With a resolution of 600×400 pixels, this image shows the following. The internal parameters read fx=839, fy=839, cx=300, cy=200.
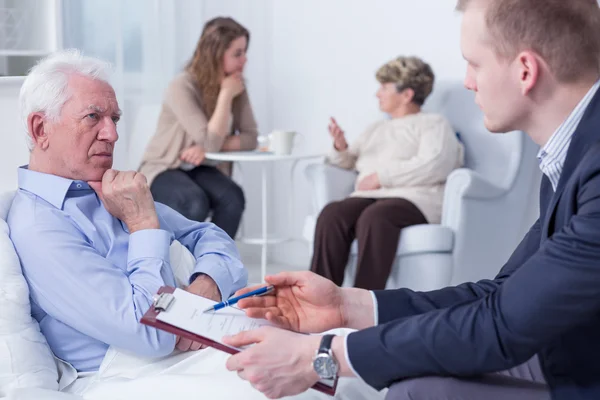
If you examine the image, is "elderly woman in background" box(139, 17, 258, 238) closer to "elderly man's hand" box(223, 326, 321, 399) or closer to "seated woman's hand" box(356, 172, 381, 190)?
"seated woman's hand" box(356, 172, 381, 190)

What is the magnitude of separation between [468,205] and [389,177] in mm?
375

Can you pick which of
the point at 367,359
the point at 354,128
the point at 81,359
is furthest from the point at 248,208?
the point at 367,359

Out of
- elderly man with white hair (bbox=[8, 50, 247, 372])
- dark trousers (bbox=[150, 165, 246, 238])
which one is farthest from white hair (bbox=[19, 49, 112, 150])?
dark trousers (bbox=[150, 165, 246, 238])

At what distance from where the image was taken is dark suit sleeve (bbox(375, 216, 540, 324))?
1.40 m

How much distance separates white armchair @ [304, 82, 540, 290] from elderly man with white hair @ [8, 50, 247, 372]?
167 cm

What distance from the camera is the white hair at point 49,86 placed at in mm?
1658

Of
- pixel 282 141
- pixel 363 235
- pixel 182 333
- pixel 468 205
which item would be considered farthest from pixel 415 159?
pixel 182 333

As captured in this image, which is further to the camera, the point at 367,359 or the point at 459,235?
the point at 459,235

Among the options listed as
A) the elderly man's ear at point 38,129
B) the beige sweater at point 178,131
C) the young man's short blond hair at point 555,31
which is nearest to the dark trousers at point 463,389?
the young man's short blond hair at point 555,31

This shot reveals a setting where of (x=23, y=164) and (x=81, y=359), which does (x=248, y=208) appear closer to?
(x=23, y=164)

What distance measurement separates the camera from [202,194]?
12.2 ft

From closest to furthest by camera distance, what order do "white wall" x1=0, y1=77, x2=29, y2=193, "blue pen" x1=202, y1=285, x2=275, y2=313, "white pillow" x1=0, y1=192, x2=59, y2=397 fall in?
"blue pen" x1=202, y1=285, x2=275, y2=313 < "white pillow" x1=0, y1=192, x2=59, y2=397 < "white wall" x1=0, y1=77, x2=29, y2=193

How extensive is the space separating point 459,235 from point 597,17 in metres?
2.26

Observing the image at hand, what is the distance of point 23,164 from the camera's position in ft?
6.23
